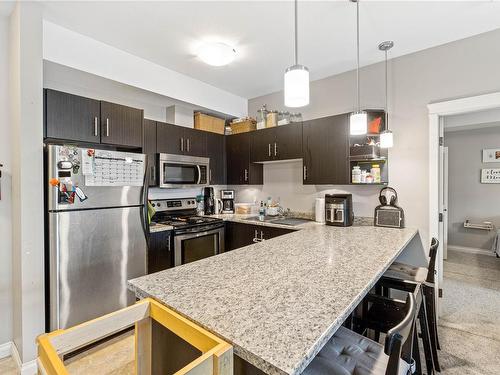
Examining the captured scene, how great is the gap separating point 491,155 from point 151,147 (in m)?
5.76

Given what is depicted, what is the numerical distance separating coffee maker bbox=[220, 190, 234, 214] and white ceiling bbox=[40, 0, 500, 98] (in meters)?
1.87

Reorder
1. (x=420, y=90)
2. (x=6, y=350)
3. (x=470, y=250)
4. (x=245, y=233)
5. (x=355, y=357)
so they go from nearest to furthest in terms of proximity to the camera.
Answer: (x=355, y=357) < (x=6, y=350) < (x=420, y=90) < (x=245, y=233) < (x=470, y=250)

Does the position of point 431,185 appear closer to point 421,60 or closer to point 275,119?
point 421,60

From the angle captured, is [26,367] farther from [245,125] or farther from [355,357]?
[245,125]

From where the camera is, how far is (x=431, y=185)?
8.30 ft

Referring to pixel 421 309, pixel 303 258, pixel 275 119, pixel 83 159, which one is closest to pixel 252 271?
pixel 303 258

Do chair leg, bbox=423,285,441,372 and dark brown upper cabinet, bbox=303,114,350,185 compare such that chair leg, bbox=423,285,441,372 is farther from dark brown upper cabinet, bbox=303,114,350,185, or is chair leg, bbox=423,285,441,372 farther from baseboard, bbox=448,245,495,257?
baseboard, bbox=448,245,495,257

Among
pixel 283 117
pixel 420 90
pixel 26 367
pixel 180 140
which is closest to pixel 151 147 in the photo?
pixel 180 140

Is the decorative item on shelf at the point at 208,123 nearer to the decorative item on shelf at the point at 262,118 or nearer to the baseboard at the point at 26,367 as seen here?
the decorative item on shelf at the point at 262,118

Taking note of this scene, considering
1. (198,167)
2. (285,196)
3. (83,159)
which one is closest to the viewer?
(83,159)

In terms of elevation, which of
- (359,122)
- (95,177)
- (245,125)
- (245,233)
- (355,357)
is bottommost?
(355,357)

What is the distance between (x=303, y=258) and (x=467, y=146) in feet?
17.2

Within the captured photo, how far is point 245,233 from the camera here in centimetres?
326

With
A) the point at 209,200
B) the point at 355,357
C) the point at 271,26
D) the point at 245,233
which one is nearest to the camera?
the point at 355,357
